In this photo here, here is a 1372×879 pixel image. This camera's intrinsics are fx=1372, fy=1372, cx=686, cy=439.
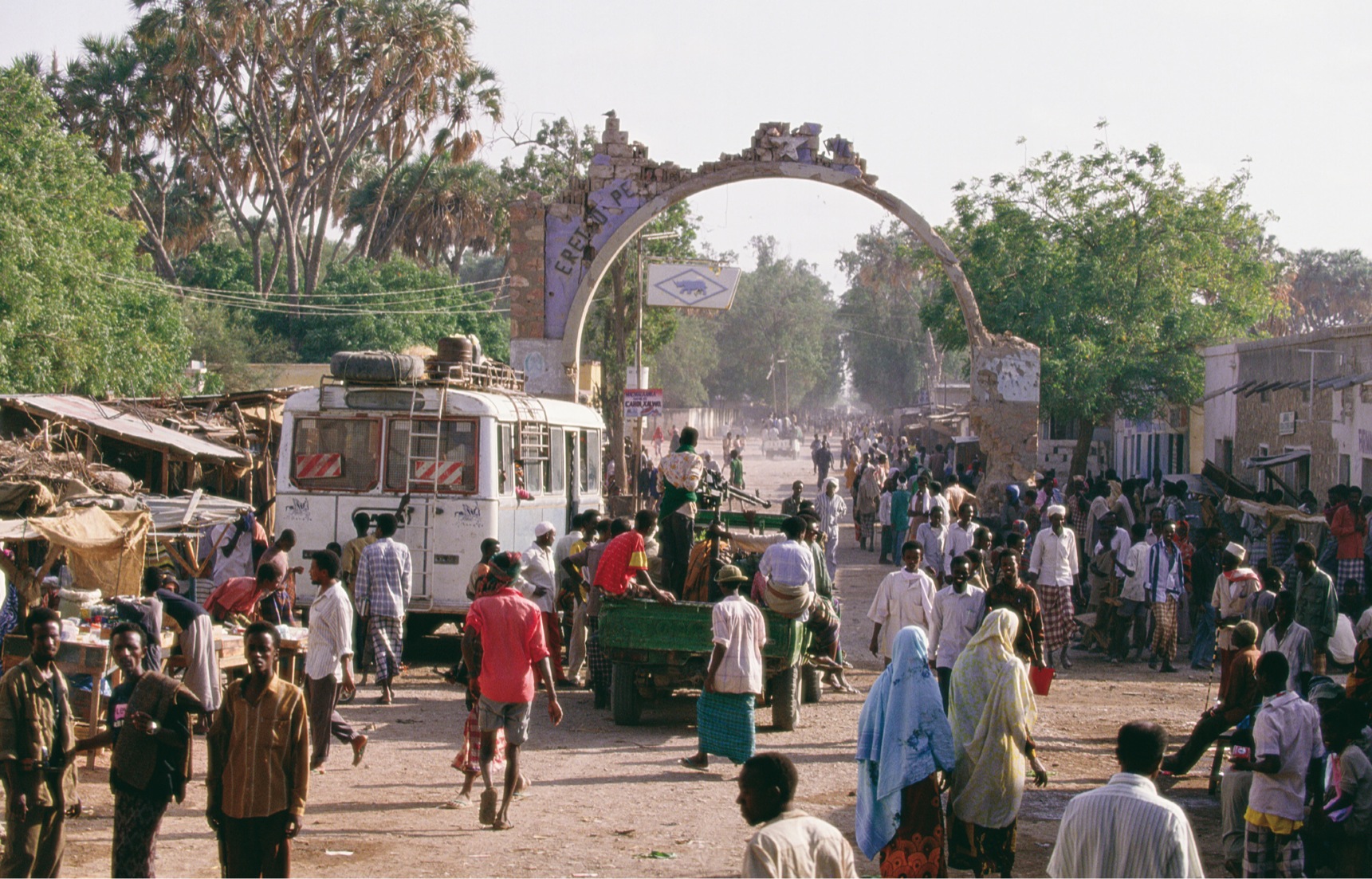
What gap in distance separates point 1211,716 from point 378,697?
7.01 metres

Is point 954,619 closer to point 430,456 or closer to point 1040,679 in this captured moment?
point 1040,679

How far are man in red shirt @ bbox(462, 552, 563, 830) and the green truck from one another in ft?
7.74

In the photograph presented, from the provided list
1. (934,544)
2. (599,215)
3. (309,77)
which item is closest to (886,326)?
(309,77)

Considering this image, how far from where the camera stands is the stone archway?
74.2 feet

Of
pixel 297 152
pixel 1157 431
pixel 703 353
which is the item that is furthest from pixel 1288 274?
pixel 297 152

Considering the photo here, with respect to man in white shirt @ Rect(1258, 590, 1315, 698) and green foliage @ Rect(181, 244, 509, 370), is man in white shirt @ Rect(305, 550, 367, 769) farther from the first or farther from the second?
green foliage @ Rect(181, 244, 509, 370)

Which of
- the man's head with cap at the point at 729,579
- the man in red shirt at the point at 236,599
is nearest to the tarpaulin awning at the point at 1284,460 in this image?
the man's head with cap at the point at 729,579

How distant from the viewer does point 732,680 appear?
910 cm

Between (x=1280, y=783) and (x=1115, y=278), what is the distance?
20871 millimetres

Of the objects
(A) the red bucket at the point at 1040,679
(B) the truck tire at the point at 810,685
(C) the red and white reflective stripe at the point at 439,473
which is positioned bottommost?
(B) the truck tire at the point at 810,685

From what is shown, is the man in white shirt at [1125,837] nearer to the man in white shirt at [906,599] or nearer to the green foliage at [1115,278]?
the man in white shirt at [906,599]

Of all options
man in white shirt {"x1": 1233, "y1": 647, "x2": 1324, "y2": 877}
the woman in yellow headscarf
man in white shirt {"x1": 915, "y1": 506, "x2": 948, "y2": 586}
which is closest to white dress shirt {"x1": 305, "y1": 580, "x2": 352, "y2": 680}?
the woman in yellow headscarf

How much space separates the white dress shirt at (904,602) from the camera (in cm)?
1054

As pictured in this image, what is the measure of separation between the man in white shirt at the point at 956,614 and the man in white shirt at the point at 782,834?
5.78 metres
